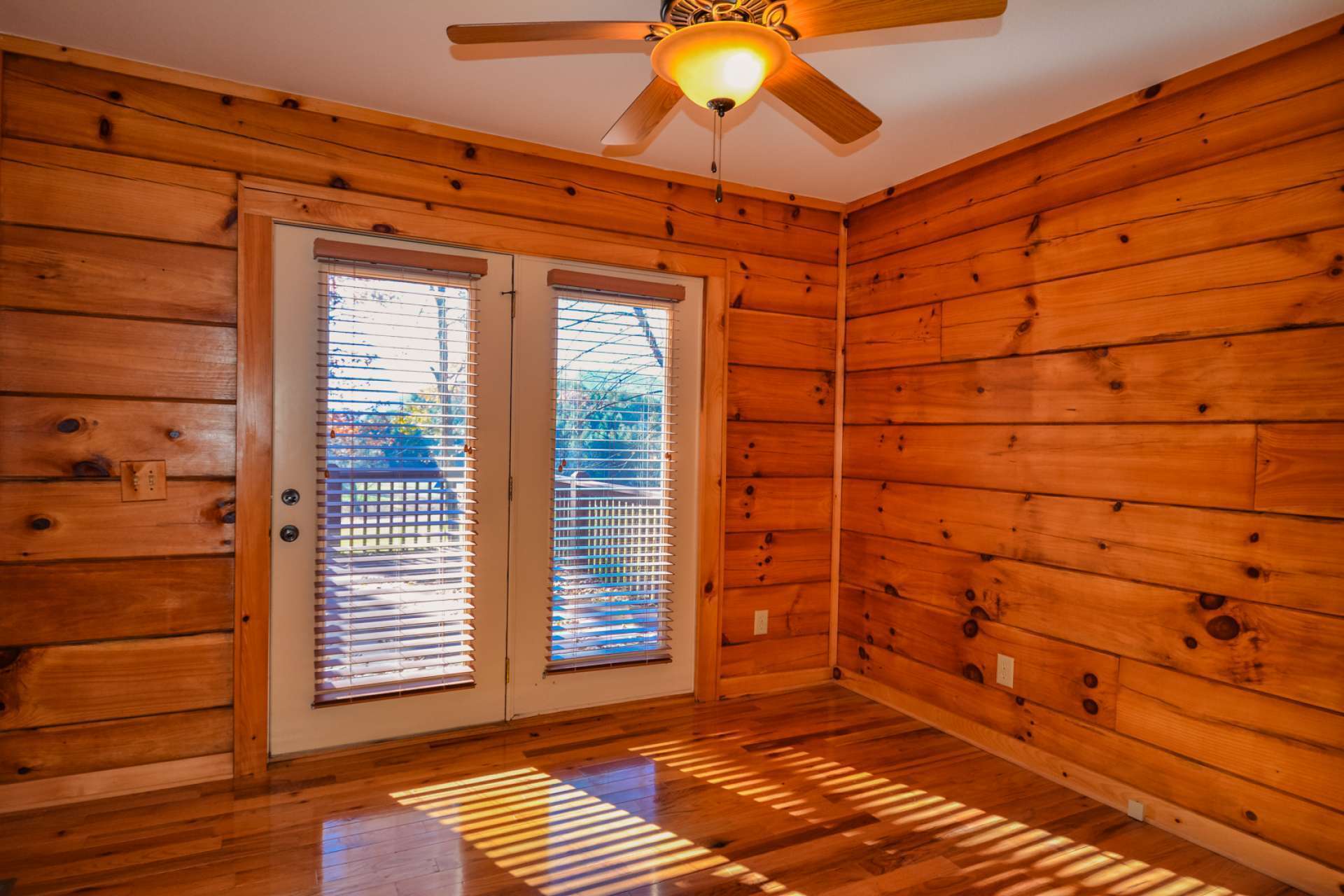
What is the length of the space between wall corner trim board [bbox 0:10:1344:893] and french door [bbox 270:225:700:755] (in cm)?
14

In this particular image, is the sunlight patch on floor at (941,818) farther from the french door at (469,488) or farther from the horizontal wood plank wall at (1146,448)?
the french door at (469,488)

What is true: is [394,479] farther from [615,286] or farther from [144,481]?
[615,286]

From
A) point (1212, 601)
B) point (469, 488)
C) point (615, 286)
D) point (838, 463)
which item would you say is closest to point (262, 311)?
point (469, 488)

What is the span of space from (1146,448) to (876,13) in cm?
182

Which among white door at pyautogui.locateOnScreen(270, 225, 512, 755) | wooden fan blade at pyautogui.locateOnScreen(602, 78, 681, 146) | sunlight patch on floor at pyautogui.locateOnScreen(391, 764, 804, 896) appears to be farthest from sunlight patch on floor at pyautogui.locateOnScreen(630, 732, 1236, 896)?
wooden fan blade at pyautogui.locateOnScreen(602, 78, 681, 146)

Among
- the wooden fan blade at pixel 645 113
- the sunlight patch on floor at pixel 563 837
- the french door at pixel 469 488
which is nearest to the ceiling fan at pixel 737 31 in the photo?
the wooden fan blade at pixel 645 113

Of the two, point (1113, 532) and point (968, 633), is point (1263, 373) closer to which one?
point (1113, 532)

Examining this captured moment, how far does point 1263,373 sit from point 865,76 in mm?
1559

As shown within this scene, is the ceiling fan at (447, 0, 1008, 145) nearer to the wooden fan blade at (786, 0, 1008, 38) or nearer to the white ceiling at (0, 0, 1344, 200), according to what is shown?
the wooden fan blade at (786, 0, 1008, 38)

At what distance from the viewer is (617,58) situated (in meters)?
2.40

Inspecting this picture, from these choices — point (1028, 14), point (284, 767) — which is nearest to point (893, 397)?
point (1028, 14)

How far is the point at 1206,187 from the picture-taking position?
239 cm

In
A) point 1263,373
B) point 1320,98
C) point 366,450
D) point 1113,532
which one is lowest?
point 1113,532

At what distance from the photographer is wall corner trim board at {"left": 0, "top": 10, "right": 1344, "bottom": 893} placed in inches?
86.0
